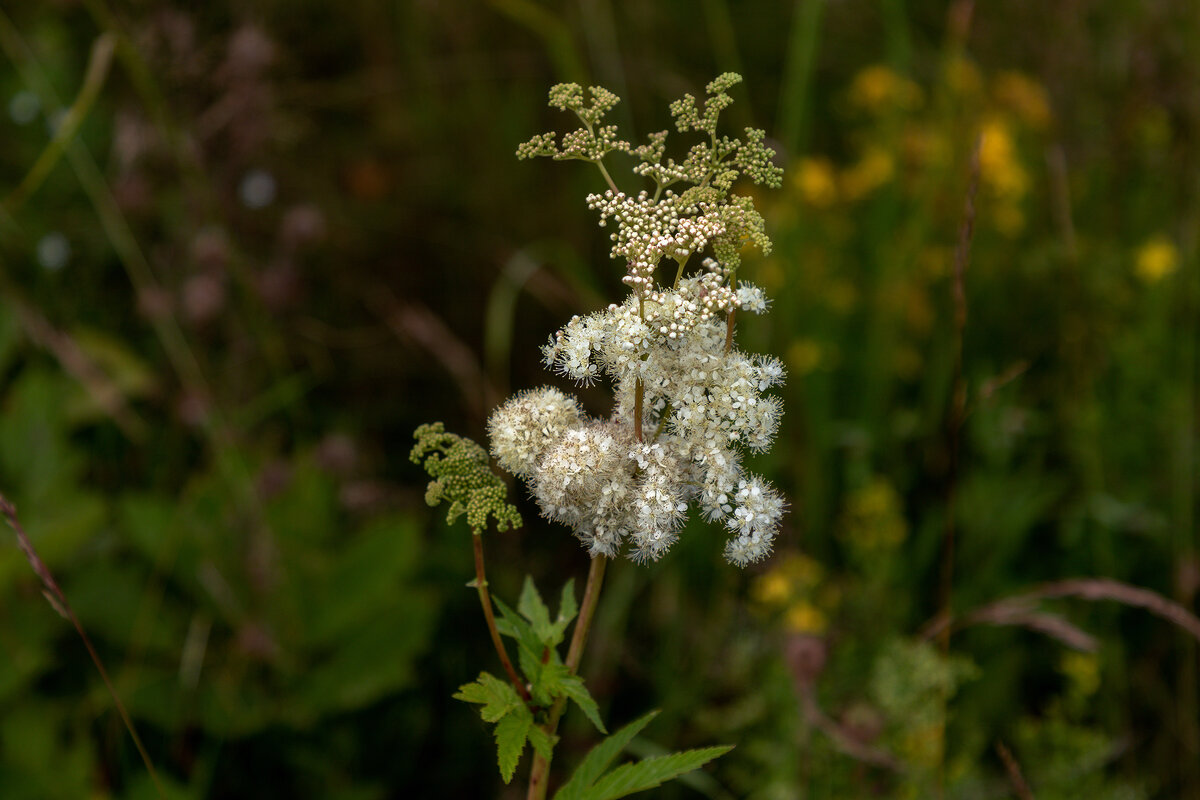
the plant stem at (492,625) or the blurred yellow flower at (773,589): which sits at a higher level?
the blurred yellow flower at (773,589)

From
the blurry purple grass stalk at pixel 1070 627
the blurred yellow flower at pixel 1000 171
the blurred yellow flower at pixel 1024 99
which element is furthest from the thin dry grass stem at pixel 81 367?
the blurred yellow flower at pixel 1024 99

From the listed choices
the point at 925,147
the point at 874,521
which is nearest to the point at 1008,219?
the point at 925,147

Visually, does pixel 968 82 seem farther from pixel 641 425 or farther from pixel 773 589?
pixel 641 425

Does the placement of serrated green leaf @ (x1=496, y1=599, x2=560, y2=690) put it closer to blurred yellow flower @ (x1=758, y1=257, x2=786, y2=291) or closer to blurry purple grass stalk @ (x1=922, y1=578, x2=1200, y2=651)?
blurry purple grass stalk @ (x1=922, y1=578, x2=1200, y2=651)

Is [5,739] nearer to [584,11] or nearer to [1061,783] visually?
[1061,783]

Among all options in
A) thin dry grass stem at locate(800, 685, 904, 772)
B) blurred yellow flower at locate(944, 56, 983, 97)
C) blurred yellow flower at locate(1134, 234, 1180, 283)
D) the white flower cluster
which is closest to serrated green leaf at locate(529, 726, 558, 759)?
the white flower cluster

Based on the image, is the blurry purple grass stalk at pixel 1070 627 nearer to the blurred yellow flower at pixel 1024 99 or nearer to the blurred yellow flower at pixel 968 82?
the blurred yellow flower at pixel 968 82

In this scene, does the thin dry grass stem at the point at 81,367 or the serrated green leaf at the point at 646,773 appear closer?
the serrated green leaf at the point at 646,773
